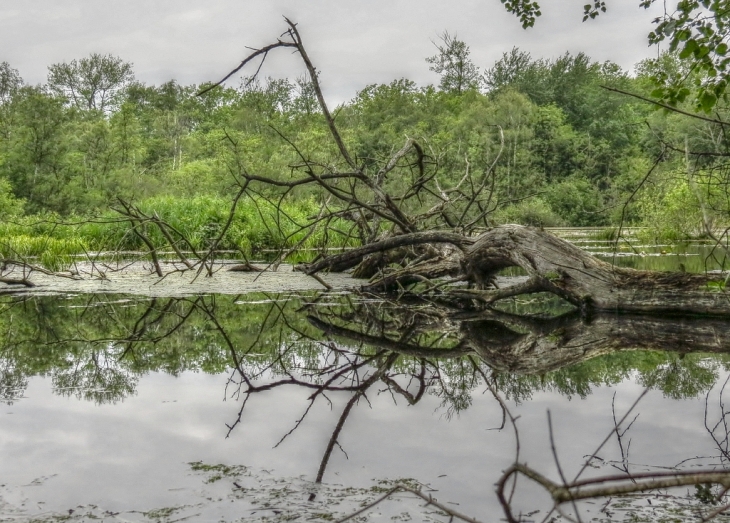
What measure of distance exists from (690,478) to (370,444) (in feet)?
6.17

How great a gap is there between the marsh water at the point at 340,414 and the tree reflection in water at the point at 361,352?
0.9 inches

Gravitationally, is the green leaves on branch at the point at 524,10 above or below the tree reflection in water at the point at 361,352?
above

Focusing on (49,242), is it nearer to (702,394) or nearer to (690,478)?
(702,394)

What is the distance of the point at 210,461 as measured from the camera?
8.71 feet

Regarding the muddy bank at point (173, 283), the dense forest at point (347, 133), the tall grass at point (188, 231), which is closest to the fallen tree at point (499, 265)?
the muddy bank at point (173, 283)

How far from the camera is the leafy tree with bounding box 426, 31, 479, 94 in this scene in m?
44.5

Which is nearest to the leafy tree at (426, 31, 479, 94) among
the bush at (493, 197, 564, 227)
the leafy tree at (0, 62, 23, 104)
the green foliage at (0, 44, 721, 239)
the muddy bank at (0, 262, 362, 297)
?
the green foliage at (0, 44, 721, 239)

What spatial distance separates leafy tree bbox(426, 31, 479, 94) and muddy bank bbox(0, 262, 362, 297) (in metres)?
36.3

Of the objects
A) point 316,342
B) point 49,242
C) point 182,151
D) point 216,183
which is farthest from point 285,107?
point 316,342

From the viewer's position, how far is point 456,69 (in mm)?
45250

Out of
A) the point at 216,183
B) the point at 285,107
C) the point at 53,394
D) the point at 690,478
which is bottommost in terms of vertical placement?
the point at 53,394

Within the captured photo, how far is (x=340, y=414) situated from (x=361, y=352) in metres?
1.62

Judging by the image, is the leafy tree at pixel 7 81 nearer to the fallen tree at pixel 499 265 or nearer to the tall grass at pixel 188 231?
the tall grass at pixel 188 231

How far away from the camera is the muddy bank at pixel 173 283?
8609 mm
